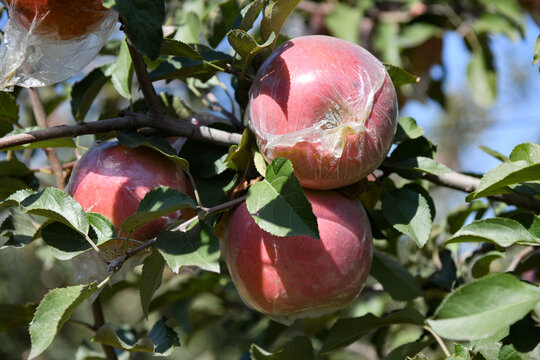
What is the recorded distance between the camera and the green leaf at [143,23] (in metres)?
0.54

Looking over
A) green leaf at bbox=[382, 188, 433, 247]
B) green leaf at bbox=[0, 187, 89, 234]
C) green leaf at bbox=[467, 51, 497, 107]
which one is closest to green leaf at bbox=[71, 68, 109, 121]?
green leaf at bbox=[0, 187, 89, 234]

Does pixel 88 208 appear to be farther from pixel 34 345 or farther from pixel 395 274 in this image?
pixel 395 274

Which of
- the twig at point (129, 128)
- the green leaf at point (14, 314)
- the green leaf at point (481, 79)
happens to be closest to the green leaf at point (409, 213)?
the twig at point (129, 128)

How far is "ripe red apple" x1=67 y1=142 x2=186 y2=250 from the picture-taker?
691 mm

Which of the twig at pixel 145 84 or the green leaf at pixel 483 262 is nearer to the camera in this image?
the twig at pixel 145 84

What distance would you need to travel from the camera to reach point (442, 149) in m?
3.98

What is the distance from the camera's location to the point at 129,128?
72 centimetres

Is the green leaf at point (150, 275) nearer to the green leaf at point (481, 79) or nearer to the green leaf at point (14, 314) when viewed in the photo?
the green leaf at point (14, 314)

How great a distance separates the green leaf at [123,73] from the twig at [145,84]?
14 cm

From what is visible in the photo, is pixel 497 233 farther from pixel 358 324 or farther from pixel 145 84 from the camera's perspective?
pixel 145 84

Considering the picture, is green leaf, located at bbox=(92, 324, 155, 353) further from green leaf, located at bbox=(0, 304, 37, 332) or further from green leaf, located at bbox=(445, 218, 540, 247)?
green leaf, located at bbox=(445, 218, 540, 247)

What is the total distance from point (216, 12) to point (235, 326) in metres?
0.77

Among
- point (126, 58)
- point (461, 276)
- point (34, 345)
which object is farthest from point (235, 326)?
point (34, 345)

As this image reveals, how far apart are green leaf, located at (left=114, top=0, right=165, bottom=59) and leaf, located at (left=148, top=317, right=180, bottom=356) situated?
0.40 meters
